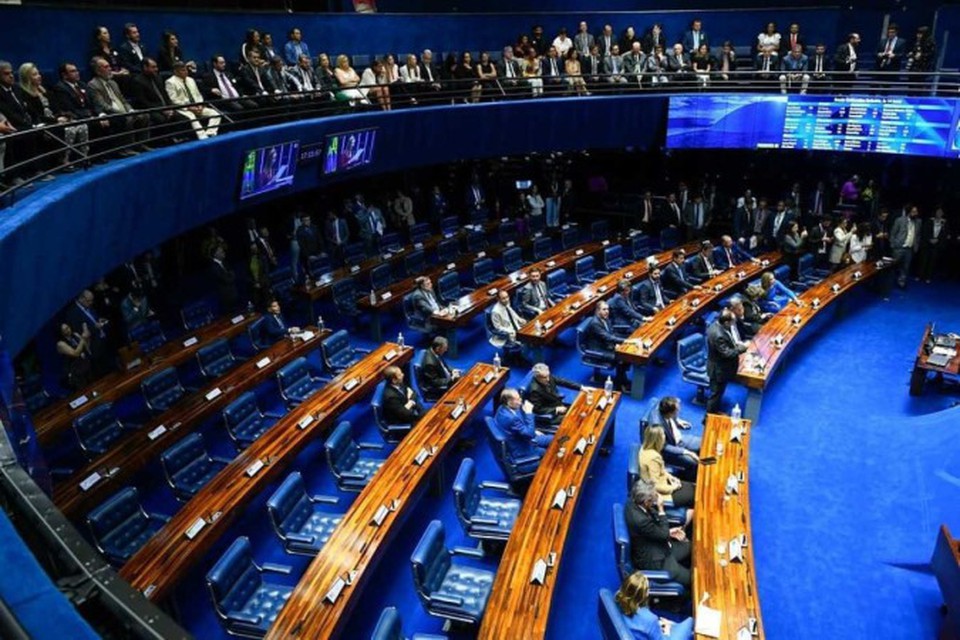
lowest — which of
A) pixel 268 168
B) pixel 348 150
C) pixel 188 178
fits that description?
pixel 348 150

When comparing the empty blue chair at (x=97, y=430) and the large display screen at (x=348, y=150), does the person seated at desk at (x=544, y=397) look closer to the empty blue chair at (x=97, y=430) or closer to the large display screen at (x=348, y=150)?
A: the empty blue chair at (x=97, y=430)

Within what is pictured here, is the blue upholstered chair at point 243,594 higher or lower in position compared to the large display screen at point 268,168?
lower

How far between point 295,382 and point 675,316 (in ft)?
19.8

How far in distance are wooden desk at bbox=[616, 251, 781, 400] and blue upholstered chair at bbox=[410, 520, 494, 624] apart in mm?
4588

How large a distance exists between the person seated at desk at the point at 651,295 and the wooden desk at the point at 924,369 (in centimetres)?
394

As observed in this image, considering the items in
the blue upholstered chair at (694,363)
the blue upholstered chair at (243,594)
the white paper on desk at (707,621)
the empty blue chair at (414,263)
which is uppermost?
the blue upholstered chair at (243,594)

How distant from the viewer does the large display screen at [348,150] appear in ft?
40.5

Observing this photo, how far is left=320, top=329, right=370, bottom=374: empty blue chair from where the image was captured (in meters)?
10.2

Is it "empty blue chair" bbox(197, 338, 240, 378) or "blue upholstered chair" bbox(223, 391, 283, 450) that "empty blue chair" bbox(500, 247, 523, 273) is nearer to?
"empty blue chair" bbox(197, 338, 240, 378)

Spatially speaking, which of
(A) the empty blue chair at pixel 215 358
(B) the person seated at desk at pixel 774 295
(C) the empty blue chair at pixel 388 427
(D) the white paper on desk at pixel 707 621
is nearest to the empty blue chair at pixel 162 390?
(A) the empty blue chair at pixel 215 358

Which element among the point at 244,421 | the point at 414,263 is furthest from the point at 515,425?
the point at 414,263

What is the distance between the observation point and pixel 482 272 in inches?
533

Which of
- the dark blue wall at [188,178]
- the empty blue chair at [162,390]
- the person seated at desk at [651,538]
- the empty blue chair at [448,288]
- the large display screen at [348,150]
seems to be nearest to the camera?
the person seated at desk at [651,538]

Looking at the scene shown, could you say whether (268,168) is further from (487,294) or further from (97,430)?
(97,430)
